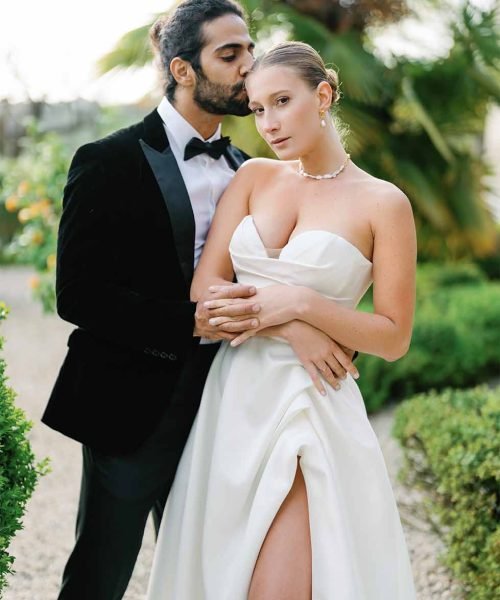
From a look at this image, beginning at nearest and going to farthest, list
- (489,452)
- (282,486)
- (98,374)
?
(282,486), (98,374), (489,452)

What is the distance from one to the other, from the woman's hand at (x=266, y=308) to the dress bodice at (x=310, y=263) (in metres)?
0.05

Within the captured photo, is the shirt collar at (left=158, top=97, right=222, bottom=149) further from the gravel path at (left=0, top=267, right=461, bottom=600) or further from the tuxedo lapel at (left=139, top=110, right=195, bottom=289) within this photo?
the gravel path at (left=0, top=267, right=461, bottom=600)

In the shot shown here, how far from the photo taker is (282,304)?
2.34 meters

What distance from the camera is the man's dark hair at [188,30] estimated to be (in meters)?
2.65

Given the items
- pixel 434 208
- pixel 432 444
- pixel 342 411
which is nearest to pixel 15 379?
pixel 434 208

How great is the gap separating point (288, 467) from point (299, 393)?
21 centimetres

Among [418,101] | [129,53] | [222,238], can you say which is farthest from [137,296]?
[418,101]

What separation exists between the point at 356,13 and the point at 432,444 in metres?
5.97

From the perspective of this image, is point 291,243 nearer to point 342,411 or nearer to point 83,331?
point 342,411

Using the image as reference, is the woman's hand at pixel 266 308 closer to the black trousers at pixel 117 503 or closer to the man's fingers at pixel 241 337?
the man's fingers at pixel 241 337

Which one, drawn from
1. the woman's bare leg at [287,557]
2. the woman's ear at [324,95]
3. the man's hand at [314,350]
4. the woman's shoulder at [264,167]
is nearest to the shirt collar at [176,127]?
the woman's shoulder at [264,167]

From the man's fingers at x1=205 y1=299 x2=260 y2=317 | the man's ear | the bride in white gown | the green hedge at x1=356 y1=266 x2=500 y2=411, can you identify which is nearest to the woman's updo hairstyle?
the bride in white gown

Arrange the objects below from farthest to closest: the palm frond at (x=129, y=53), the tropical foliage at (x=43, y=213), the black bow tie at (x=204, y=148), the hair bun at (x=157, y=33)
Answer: the palm frond at (x=129, y=53) < the tropical foliage at (x=43, y=213) < the hair bun at (x=157, y=33) < the black bow tie at (x=204, y=148)

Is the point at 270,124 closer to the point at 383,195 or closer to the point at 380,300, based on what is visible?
the point at 383,195
